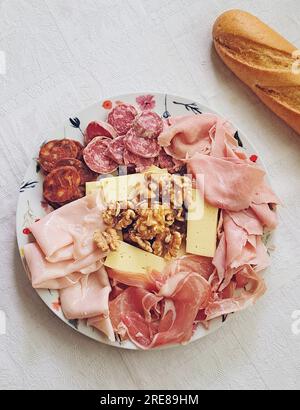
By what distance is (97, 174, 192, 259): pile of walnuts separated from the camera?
4.49 ft

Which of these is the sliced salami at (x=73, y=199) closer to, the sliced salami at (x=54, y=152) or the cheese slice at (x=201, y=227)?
the sliced salami at (x=54, y=152)

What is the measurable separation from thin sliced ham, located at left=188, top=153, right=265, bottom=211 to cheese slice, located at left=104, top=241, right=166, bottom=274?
0.19 m

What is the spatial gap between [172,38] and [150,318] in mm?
772

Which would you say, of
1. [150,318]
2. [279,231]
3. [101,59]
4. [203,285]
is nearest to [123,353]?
[150,318]

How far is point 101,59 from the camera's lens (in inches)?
63.3

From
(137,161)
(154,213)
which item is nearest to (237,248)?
(154,213)

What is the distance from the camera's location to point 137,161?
142 cm

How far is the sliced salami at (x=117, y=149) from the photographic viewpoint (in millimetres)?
1424

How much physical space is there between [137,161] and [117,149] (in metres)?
0.06

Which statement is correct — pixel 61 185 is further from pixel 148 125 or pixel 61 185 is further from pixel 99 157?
pixel 148 125

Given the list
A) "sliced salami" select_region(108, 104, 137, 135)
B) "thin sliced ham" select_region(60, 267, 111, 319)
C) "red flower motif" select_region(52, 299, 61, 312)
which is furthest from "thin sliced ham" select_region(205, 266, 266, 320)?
"sliced salami" select_region(108, 104, 137, 135)

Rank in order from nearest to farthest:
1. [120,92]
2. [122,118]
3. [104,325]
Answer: [104,325]
[122,118]
[120,92]

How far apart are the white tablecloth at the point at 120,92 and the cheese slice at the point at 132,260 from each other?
0.23m

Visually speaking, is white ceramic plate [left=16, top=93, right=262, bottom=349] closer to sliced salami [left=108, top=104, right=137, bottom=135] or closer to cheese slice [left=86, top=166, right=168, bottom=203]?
sliced salami [left=108, top=104, right=137, bottom=135]
